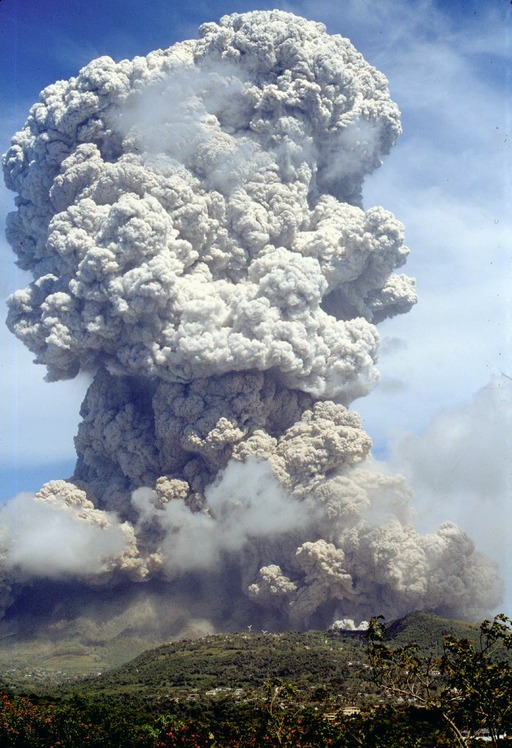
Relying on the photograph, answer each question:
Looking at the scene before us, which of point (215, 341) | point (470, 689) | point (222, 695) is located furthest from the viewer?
point (215, 341)

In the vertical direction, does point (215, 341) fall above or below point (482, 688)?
above

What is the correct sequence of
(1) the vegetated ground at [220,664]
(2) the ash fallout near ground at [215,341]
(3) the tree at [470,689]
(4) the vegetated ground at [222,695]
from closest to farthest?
(3) the tree at [470,689], (4) the vegetated ground at [222,695], (1) the vegetated ground at [220,664], (2) the ash fallout near ground at [215,341]

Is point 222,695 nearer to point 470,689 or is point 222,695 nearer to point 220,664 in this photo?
point 220,664

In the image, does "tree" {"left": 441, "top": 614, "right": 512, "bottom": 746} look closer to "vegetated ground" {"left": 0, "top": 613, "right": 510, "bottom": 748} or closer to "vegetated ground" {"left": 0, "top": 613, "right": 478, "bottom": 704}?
"vegetated ground" {"left": 0, "top": 613, "right": 510, "bottom": 748}

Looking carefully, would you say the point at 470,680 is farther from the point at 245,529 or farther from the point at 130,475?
the point at 130,475

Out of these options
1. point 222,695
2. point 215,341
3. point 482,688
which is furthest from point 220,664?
point 482,688

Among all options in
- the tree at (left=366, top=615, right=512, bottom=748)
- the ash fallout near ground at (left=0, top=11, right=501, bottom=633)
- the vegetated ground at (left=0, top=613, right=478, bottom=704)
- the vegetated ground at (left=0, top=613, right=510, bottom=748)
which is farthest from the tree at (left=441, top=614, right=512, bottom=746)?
the ash fallout near ground at (left=0, top=11, right=501, bottom=633)

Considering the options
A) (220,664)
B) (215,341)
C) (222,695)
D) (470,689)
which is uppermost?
(215,341)

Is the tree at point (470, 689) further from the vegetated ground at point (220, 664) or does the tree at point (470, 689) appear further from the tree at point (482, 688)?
the vegetated ground at point (220, 664)

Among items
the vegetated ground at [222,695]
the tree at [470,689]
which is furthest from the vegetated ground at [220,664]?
the tree at [470,689]

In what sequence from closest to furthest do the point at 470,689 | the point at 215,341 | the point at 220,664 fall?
the point at 470,689, the point at 220,664, the point at 215,341
